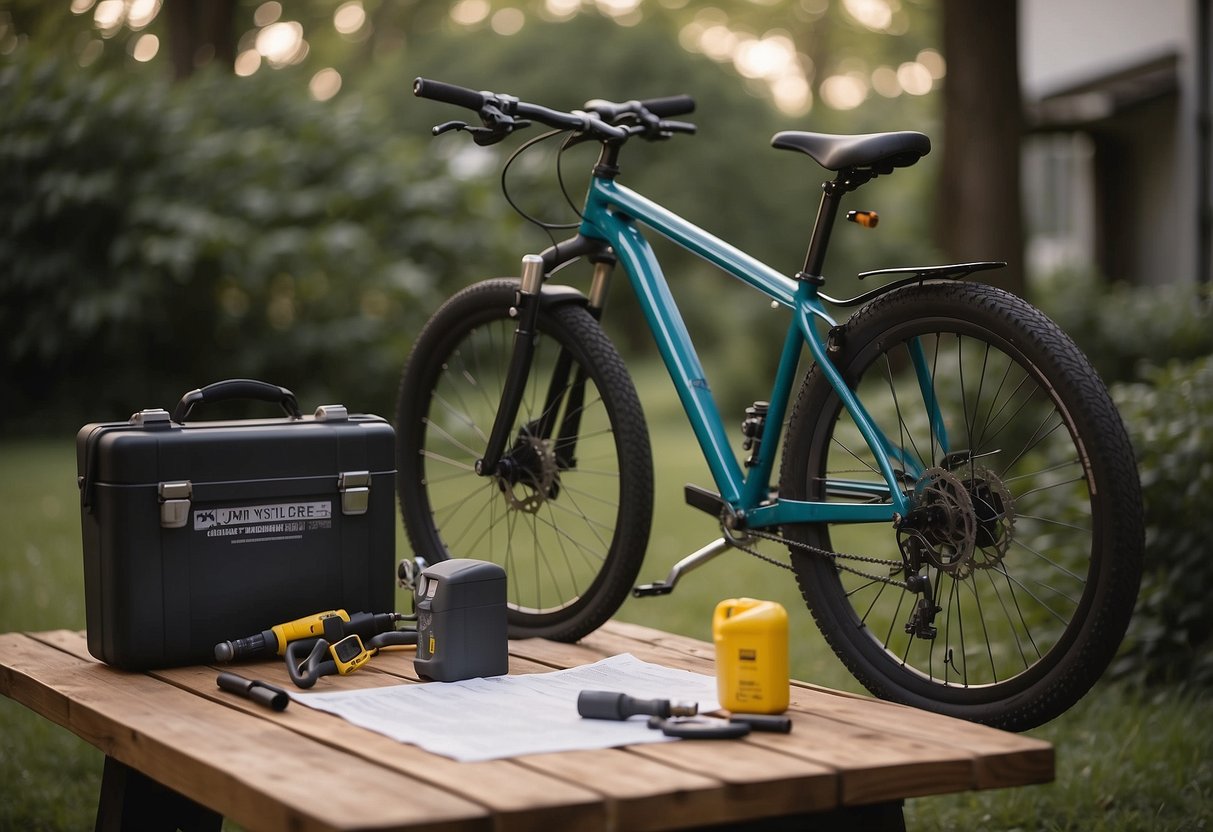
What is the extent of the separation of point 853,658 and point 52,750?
2.25 m

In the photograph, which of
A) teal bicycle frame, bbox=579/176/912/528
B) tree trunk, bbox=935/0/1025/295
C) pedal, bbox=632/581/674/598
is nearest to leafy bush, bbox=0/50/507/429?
tree trunk, bbox=935/0/1025/295

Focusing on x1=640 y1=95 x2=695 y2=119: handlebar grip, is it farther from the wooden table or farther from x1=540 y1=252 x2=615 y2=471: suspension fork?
the wooden table

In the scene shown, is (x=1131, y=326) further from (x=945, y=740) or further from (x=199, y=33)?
(x=199, y=33)

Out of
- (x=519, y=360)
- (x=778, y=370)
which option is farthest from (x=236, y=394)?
(x=778, y=370)

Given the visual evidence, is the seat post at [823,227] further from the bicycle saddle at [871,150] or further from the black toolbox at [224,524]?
the black toolbox at [224,524]

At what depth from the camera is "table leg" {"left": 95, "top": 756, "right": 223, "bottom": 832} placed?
2373 mm

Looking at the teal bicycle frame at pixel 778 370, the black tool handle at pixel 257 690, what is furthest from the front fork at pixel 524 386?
the black tool handle at pixel 257 690

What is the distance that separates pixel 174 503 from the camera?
2.44 metres

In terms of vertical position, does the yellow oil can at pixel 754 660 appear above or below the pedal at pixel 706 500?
below

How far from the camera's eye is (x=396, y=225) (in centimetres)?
966

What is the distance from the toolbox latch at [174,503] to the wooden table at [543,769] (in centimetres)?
29

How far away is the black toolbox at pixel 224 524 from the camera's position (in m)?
2.44

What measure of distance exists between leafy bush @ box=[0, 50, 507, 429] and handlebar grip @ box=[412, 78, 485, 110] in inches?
241

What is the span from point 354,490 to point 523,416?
818mm
